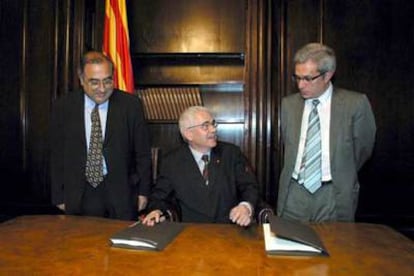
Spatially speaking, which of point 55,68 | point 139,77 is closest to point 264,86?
point 139,77

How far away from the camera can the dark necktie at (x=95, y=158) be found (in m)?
2.69

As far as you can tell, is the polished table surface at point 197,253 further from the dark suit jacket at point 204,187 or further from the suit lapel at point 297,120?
the suit lapel at point 297,120

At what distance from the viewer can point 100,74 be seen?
2666mm

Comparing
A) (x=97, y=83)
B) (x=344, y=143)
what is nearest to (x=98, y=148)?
(x=97, y=83)

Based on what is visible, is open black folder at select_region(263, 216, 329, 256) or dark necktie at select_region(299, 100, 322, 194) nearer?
open black folder at select_region(263, 216, 329, 256)

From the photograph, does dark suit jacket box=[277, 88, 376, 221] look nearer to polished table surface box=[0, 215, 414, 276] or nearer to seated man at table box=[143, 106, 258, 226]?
seated man at table box=[143, 106, 258, 226]

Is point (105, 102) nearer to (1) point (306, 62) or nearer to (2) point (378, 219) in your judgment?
(1) point (306, 62)

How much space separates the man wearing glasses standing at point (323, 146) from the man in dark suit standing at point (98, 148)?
908 mm

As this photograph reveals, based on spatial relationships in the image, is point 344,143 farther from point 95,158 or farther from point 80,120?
point 80,120

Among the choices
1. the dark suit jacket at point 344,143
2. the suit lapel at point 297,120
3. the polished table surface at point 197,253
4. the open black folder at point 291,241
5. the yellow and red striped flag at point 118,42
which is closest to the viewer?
the polished table surface at point 197,253

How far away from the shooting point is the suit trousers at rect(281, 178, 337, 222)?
2.55 metres

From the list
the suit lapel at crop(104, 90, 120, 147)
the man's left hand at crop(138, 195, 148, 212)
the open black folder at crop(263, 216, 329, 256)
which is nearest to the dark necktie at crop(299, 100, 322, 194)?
the open black folder at crop(263, 216, 329, 256)

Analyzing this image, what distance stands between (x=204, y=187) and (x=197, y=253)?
3.51ft

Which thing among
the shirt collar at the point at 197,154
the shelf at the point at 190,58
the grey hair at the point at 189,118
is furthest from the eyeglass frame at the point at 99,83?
the shelf at the point at 190,58
